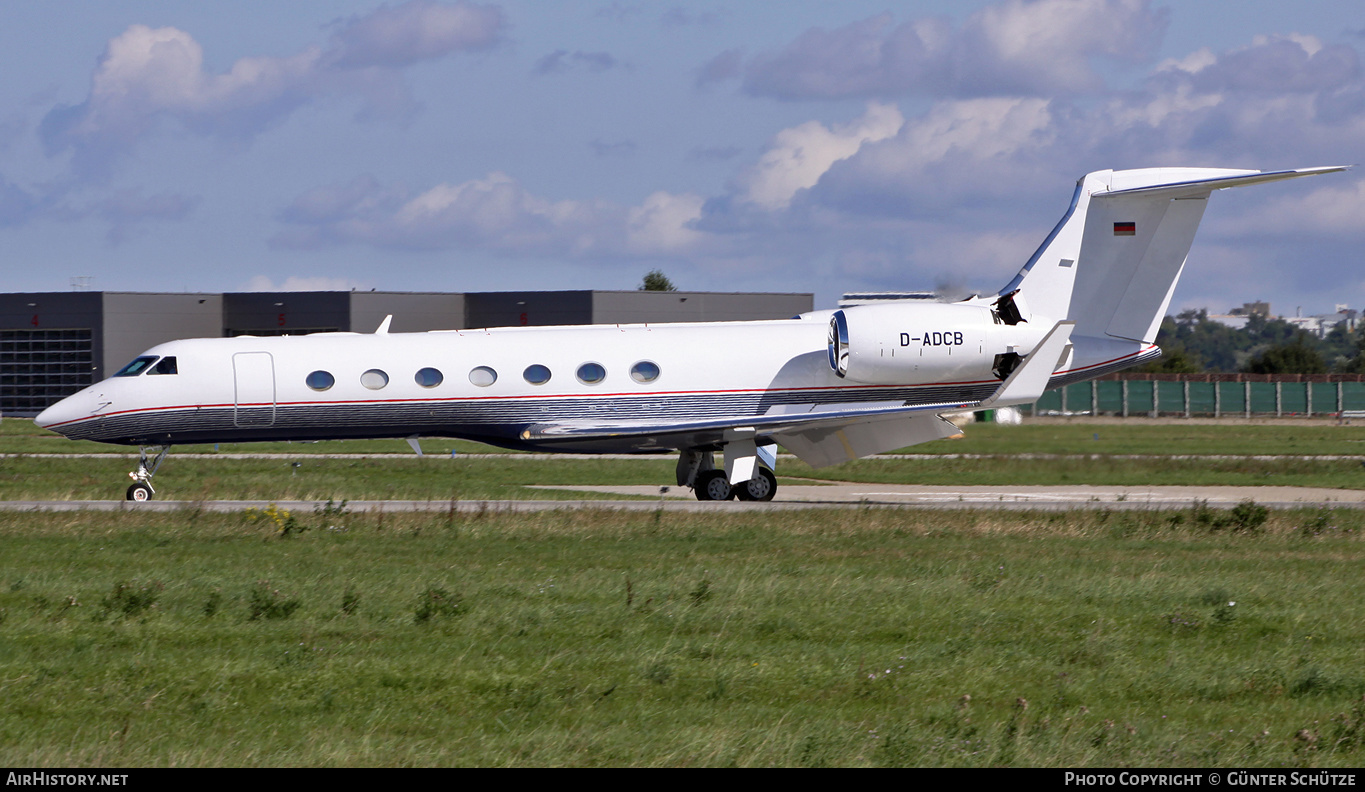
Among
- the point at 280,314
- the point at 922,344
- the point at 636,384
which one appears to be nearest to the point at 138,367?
the point at 636,384

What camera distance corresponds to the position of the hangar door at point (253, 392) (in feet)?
78.2

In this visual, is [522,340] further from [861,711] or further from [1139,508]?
[861,711]

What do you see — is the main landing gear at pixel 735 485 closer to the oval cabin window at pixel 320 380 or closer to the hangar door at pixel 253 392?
the oval cabin window at pixel 320 380

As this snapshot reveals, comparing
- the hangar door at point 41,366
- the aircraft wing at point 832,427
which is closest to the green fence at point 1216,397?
the aircraft wing at point 832,427

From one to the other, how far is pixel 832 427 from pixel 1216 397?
48.3 meters

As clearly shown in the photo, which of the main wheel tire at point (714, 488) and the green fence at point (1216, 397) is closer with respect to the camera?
the main wheel tire at point (714, 488)

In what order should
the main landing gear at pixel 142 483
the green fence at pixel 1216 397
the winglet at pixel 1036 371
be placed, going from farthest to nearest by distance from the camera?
the green fence at pixel 1216 397 < the main landing gear at pixel 142 483 < the winglet at pixel 1036 371

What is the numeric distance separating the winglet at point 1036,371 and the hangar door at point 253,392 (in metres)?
13.2

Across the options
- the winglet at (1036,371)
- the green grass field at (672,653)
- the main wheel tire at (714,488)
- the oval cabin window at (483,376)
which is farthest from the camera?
the main wheel tire at (714,488)

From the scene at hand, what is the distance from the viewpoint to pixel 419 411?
23984 mm

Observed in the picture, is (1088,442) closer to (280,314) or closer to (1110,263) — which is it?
(1110,263)

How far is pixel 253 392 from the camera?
23844 mm

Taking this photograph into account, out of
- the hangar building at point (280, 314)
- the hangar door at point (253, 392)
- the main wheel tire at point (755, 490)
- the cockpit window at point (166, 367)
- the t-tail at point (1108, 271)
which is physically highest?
the hangar building at point (280, 314)

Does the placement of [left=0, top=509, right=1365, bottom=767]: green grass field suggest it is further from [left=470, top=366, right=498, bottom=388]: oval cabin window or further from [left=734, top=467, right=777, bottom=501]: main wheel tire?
[left=734, top=467, right=777, bottom=501]: main wheel tire
